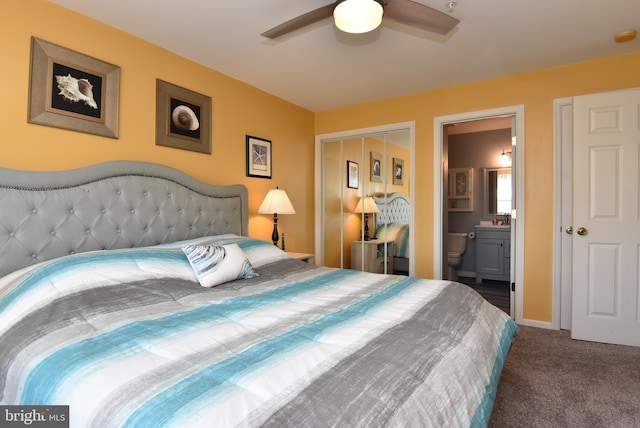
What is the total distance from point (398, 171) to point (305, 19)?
7.65 ft

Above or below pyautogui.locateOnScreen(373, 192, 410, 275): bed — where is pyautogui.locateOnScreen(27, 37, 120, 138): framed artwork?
above

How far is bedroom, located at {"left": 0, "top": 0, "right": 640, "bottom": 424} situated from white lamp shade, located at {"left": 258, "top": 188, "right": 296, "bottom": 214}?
191 mm

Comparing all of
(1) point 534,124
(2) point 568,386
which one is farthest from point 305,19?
(2) point 568,386

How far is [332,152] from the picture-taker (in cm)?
432

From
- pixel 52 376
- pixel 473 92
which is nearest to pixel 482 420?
pixel 52 376

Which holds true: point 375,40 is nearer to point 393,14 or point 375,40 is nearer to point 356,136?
point 393,14

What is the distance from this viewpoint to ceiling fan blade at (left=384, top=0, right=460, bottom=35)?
167 cm

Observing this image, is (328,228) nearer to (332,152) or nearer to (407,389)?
(332,152)

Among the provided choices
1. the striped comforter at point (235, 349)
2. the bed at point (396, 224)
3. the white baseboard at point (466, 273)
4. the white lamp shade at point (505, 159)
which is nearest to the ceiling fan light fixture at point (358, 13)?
the striped comforter at point (235, 349)

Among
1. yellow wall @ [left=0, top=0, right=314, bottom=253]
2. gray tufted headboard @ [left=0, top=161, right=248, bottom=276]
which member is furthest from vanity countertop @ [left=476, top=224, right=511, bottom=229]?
gray tufted headboard @ [left=0, top=161, right=248, bottom=276]

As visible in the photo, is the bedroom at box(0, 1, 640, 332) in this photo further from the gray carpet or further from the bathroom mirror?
the bathroom mirror

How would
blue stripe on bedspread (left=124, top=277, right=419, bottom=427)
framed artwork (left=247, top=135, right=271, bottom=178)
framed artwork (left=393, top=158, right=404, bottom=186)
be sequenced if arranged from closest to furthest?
blue stripe on bedspread (left=124, top=277, right=419, bottom=427) < framed artwork (left=247, top=135, right=271, bottom=178) < framed artwork (left=393, top=158, right=404, bottom=186)

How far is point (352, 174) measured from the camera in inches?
165

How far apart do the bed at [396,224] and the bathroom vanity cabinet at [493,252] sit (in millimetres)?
1869
